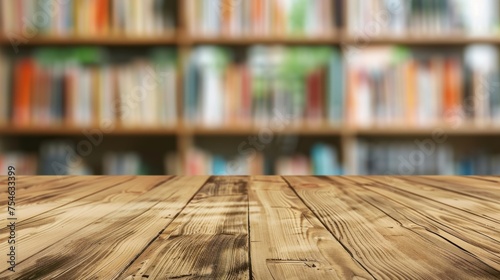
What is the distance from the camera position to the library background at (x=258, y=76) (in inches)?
93.4

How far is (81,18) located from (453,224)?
2045 millimetres

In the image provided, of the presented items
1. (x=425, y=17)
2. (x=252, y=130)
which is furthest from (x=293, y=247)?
(x=425, y=17)

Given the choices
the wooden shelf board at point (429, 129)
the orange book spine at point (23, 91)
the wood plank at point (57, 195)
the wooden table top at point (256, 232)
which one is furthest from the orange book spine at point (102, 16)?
the wooden table top at point (256, 232)

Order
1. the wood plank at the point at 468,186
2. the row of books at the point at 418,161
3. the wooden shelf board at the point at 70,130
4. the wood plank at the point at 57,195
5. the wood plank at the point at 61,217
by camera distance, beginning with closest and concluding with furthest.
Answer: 1. the wood plank at the point at 61,217
2. the wood plank at the point at 57,195
3. the wood plank at the point at 468,186
4. the wooden shelf board at the point at 70,130
5. the row of books at the point at 418,161

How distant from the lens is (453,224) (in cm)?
72

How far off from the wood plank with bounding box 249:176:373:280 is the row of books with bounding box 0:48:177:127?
1564 mm

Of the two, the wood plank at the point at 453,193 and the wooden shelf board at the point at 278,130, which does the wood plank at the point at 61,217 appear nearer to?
the wood plank at the point at 453,193

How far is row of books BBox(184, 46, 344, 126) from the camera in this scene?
2.39m

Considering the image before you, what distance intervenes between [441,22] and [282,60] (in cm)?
70

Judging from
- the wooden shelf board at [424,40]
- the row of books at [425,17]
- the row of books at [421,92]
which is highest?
the row of books at [425,17]

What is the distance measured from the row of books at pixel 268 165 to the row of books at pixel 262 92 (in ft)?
0.56

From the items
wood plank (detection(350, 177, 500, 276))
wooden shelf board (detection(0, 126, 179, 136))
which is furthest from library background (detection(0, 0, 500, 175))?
wood plank (detection(350, 177, 500, 276))

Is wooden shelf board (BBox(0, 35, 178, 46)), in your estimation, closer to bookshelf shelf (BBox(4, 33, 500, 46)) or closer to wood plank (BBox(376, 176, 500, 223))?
bookshelf shelf (BBox(4, 33, 500, 46))

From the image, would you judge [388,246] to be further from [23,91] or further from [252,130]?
[23,91]
